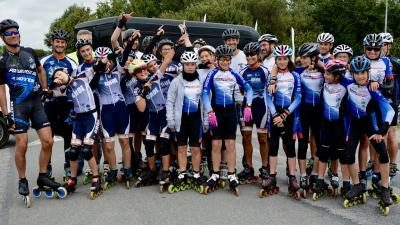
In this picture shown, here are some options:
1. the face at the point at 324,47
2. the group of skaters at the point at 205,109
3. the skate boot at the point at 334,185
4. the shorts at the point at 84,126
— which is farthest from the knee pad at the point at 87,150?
the face at the point at 324,47

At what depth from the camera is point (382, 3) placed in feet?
172

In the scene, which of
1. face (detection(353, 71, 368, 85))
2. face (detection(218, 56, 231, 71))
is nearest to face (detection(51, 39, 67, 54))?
face (detection(218, 56, 231, 71))

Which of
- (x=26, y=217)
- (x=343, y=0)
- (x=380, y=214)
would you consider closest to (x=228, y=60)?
(x=380, y=214)

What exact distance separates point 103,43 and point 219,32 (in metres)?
3.97

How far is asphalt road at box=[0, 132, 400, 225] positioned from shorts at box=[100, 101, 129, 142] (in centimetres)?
93

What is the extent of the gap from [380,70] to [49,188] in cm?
547

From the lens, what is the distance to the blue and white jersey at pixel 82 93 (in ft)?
21.4

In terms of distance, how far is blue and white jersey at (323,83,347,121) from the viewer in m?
6.09

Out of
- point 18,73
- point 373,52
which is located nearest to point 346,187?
point 373,52

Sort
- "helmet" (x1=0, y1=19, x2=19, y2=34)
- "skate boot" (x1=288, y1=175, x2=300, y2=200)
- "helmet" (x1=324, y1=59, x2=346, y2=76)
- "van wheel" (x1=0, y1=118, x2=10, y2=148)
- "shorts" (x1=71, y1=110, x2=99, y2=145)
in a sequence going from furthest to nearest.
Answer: "van wheel" (x1=0, y1=118, x2=10, y2=148) → "shorts" (x1=71, y1=110, x2=99, y2=145) → "skate boot" (x1=288, y1=175, x2=300, y2=200) → "helmet" (x1=0, y1=19, x2=19, y2=34) → "helmet" (x1=324, y1=59, x2=346, y2=76)

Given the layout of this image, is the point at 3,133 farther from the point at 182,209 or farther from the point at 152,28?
the point at 182,209

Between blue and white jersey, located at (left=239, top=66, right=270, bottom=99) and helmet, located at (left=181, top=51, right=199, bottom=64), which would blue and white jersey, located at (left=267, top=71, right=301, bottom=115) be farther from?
helmet, located at (left=181, top=51, right=199, bottom=64)

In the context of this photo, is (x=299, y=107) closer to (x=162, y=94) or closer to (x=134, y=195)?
(x=162, y=94)

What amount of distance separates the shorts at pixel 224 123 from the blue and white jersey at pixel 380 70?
2293 millimetres
